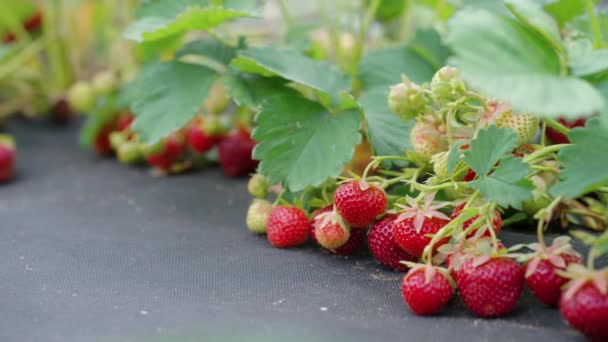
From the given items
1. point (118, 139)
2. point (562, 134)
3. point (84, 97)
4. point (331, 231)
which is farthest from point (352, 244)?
point (84, 97)

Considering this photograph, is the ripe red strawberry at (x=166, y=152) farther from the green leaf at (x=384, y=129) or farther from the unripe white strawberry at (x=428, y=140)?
the unripe white strawberry at (x=428, y=140)

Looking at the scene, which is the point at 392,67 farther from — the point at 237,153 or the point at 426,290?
the point at 426,290

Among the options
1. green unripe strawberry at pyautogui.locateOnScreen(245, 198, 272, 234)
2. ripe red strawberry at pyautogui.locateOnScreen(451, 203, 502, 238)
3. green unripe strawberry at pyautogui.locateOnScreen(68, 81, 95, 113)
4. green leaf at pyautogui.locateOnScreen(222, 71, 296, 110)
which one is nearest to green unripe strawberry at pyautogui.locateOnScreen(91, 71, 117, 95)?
green unripe strawberry at pyautogui.locateOnScreen(68, 81, 95, 113)

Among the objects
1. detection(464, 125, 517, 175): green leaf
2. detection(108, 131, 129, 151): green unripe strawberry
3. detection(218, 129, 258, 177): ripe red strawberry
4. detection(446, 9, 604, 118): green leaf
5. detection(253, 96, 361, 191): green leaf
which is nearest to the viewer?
detection(446, 9, 604, 118): green leaf

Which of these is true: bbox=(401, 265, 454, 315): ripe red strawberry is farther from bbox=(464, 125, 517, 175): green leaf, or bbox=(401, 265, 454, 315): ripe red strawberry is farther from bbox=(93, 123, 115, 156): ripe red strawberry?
bbox=(93, 123, 115, 156): ripe red strawberry

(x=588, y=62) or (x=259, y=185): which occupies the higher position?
(x=588, y=62)

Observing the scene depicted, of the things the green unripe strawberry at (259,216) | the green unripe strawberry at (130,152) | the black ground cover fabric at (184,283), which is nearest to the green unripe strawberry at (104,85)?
the green unripe strawberry at (130,152)
